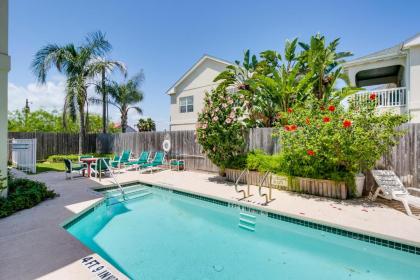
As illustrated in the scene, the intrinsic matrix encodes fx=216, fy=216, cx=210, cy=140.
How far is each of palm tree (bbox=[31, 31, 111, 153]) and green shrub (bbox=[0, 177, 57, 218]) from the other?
10841 mm

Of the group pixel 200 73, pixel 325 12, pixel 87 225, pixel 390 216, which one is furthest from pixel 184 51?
pixel 390 216

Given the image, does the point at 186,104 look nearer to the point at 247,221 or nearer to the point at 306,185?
the point at 306,185

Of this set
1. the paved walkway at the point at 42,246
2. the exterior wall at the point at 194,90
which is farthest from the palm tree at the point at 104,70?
the paved walkway at the point at 42,246

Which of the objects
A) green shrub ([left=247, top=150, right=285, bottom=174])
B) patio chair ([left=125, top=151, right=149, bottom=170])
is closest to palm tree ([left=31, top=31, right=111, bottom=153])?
patio chair ([left=125, top=151, right=149, bottom=170])

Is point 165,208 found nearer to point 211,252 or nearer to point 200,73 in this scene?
point 211,252

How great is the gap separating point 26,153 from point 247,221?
1285cm

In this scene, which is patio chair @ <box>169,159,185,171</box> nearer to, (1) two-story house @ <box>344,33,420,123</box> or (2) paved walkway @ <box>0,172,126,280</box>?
(2) paved walkway @ <box>0,172,126,280</box>

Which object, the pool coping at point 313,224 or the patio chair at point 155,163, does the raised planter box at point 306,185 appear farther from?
the patio chair at point 155,163

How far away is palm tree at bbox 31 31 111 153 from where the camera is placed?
626 inches

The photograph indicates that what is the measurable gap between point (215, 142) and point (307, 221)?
5.21 meters

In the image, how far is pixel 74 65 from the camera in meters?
16.4

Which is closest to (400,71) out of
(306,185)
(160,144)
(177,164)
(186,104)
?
(306,185)

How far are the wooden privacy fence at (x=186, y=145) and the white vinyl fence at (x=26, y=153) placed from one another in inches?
228

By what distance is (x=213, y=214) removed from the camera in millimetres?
6746
